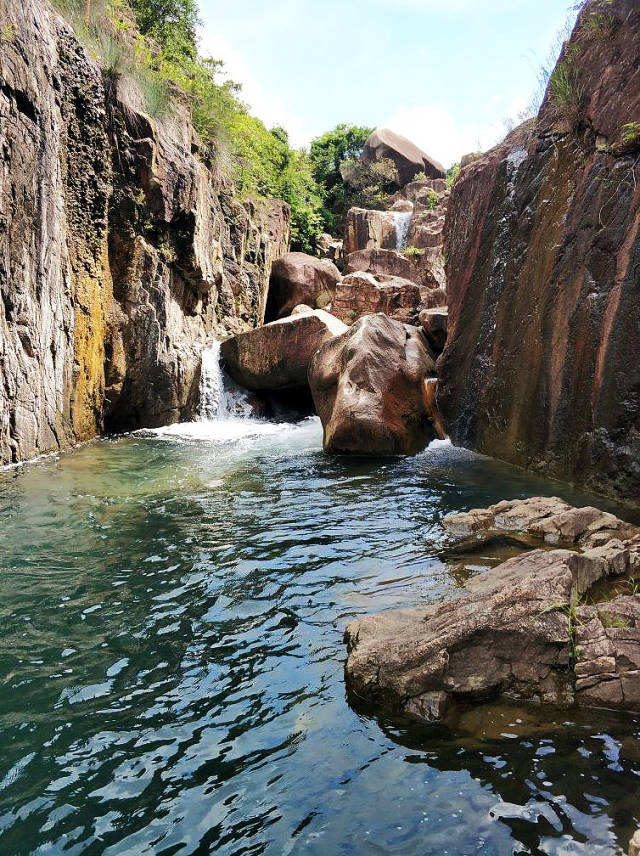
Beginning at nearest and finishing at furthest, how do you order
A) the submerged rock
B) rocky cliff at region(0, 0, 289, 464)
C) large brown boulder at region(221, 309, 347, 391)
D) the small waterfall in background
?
the submerged rock, rocky cliff at region(0, 0, 289, 464), large brown boulder at region(221, 309, 347, 391), the small waterfall in background

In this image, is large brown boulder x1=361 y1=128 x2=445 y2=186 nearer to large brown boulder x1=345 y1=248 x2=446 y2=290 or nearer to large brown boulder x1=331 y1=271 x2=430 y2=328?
large brown boulder x1=345 y1=248 x2=446 y2=290

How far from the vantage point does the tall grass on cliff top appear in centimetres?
1152

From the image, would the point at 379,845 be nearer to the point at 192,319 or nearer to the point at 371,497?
the point at 371,497

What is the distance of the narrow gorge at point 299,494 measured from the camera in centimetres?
243

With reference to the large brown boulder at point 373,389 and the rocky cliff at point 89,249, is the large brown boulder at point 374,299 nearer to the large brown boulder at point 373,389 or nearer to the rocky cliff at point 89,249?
the rocky cliff at point 89,249

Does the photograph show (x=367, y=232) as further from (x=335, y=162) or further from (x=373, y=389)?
(x=373, y=389)

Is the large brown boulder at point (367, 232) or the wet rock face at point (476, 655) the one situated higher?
the large brown boulder at point (367, 232)

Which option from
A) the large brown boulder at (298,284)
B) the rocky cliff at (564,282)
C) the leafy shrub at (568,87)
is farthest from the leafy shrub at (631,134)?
the large brown boulder at (298,284)

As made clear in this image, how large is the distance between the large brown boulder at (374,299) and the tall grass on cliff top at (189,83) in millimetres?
4418

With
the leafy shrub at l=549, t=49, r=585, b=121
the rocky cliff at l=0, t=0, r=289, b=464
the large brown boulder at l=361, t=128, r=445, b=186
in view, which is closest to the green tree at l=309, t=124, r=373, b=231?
the large brown boulder at l=361, t=128, r=445, b=186

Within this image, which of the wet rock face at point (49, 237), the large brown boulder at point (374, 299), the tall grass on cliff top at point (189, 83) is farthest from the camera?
the large brown boulder at point (374, 299)

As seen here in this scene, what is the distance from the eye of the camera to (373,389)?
31.0 feet

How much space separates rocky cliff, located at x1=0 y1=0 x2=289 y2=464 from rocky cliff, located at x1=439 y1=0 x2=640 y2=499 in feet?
19.8

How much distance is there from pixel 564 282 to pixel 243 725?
6.58 m
